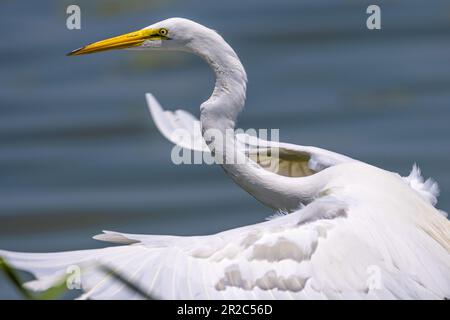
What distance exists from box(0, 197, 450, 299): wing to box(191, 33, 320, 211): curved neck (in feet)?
1.48

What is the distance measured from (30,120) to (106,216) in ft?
4.56

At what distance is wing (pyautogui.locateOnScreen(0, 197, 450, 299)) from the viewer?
3035 mm

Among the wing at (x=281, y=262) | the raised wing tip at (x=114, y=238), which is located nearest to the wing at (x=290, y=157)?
the wing at (x=281, y=262)

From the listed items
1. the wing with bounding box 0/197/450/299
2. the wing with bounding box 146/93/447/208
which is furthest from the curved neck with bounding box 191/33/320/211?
the wing with bounding box 0/197/450/299

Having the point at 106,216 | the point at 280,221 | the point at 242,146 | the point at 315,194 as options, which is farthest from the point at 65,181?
the point at 280,221

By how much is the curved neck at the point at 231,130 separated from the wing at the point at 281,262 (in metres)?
0.45

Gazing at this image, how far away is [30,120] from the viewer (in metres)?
7.05

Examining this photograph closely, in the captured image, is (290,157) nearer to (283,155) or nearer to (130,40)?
(283,155)

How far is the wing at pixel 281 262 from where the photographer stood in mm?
3035

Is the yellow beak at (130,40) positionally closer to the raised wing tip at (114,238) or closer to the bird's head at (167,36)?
the bird's head at (167,36)

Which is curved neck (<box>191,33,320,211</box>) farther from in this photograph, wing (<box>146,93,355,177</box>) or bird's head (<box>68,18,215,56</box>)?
wing (<box>146,93,355,177</box>)

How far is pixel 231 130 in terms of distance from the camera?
12.4 ft

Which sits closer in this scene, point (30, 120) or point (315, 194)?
point (315, 194)
